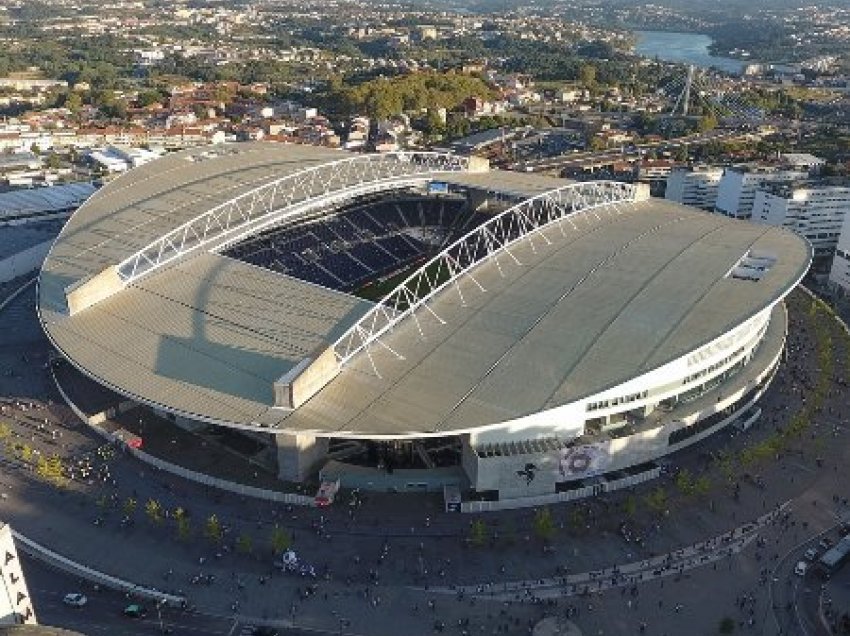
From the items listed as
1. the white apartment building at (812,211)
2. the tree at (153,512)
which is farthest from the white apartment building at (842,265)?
the tree at (153,512)

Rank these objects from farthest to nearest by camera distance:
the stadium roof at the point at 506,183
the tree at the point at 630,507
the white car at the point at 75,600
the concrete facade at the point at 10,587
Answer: the stadium roof at the point at 506,183 < the tree at the point at 630,507 < the white car at the point at 75,600 < the concrete facade at the point at 10,587

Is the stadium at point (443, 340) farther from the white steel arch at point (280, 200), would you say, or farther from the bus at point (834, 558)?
the bus at point (834, 558)

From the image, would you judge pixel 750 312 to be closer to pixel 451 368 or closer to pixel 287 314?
pixel 451 368

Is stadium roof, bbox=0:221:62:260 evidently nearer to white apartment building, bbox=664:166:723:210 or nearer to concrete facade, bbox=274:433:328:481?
concrete facade, bbox=274:433:328:481

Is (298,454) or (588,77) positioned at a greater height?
(298,454)

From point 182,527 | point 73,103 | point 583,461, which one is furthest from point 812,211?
point 73,103

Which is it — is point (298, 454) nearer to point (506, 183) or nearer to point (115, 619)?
point (115, 619)
